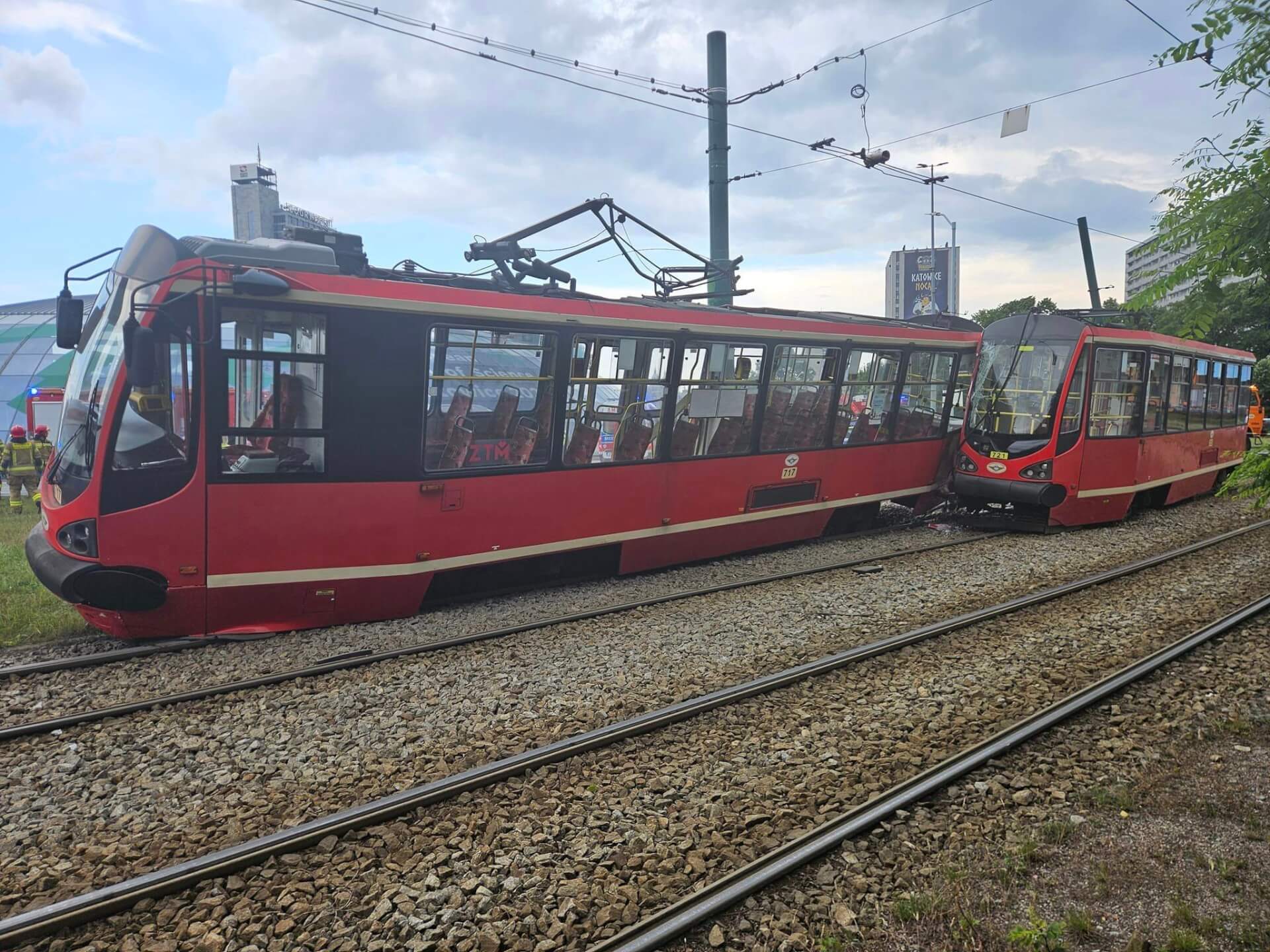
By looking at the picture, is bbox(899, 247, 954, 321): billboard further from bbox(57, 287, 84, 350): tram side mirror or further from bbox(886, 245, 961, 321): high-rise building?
bbox(57, 287, 84, 350): tram side mirror

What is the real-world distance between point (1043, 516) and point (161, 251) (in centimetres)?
1101

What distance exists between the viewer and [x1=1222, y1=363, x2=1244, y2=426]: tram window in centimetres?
1551

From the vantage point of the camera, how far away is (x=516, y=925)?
3162mm

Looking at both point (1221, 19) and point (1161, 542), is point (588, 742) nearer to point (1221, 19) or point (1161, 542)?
point (1221, 19)

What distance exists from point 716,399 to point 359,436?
4074 mm

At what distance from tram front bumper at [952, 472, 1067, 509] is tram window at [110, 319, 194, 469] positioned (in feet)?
32.6

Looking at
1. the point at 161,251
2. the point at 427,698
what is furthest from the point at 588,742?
the point at 161,251

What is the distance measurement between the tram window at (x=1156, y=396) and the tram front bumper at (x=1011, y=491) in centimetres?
244

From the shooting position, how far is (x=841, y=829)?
3787 mm

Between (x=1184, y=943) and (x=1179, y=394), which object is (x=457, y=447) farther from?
→ (x=1179, y=394)

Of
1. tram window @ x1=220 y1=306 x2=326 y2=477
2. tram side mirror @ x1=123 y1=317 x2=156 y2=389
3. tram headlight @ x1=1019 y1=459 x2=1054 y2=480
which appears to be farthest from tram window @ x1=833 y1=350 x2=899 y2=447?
Result: tram side mirror @ x1=123 y1=317 x2=156 y2=389

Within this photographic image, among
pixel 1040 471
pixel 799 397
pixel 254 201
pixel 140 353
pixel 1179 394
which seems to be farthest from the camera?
pixel 254 201

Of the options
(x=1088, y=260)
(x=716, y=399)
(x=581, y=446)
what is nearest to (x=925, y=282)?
(x=1088, y=260)

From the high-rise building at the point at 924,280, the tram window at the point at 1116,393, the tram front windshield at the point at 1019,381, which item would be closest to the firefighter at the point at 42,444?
the tram front windshield at the point at 1019,381
